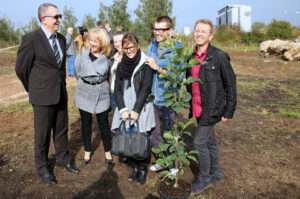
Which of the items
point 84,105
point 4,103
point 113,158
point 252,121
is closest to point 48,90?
point 84,105

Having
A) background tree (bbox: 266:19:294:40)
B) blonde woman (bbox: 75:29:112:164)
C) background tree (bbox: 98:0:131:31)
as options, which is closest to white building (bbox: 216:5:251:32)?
background tree (bbox: 266:19:294:40)

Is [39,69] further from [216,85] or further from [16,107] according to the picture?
[16,107]

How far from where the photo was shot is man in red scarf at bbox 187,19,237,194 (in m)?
2.45

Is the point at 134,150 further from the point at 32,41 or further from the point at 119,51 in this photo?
the point at 32,41

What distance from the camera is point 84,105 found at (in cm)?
316

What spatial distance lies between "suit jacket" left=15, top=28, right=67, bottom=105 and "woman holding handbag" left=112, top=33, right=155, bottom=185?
0.78m

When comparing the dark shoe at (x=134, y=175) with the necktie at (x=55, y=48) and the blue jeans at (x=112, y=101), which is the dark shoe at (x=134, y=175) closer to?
the blue jeans at (x=112, y=101)

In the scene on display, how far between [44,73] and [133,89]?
1.08 metres

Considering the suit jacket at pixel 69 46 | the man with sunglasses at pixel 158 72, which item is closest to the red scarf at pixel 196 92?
the man with sunglasses at pixel 158 72

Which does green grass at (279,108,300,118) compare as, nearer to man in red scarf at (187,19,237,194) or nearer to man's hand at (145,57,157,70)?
man in red scarf at (187,19,237,194)

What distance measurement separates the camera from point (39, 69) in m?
2.81

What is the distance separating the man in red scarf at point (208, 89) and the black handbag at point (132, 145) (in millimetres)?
578

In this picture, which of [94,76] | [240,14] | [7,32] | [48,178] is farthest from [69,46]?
[240,14]

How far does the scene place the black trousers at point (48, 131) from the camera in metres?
2.91
